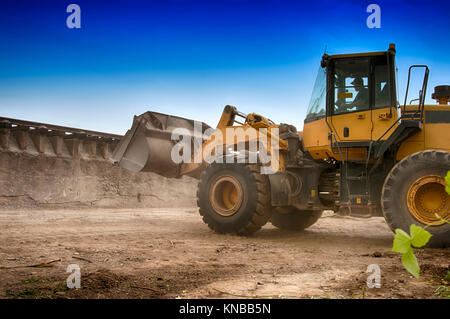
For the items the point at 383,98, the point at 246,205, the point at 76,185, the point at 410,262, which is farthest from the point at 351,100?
the point at 76,185

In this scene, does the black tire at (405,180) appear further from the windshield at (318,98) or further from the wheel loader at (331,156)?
the windshield at (318,98)

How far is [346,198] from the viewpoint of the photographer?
6375 millimetres

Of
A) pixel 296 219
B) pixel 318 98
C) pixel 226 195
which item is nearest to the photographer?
pixel 318 98

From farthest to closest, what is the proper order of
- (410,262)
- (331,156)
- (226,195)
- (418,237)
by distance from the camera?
(226,195) → (331,156) → (410,262) → (418,237)

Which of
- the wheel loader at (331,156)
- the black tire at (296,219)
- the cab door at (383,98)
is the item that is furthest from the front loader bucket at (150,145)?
the cab door at (383,98)

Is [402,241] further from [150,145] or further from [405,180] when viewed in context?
[150,145]

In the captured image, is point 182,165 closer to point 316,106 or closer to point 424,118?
point 316,106

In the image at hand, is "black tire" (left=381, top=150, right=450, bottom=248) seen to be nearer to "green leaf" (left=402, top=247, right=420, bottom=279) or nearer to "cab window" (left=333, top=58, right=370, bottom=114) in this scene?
"cab window" (left=333, top=58, right=370, bottom=114)

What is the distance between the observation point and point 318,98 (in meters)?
7.01

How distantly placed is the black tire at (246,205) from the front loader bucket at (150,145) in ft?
4.83

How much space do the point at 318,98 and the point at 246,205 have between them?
214cm

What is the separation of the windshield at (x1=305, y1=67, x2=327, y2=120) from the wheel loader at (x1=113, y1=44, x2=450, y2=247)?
2 cm

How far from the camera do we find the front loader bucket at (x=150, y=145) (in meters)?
8.23

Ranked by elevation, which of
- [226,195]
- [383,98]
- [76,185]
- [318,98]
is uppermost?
[318,98]
